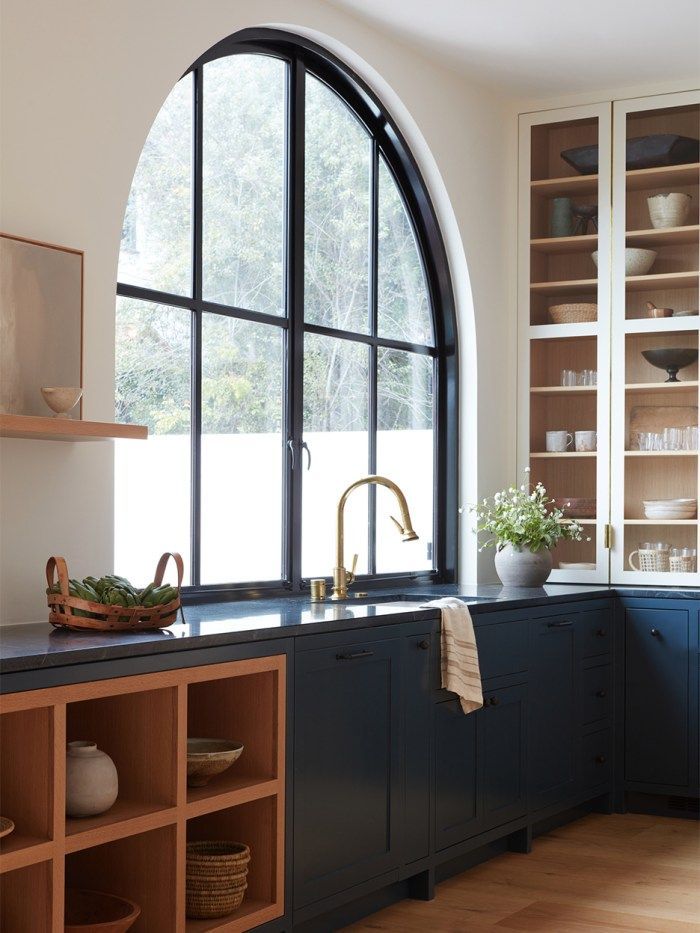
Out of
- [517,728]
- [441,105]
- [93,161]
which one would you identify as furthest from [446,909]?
[441,105]

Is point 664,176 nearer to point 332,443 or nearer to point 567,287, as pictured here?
point 567,287

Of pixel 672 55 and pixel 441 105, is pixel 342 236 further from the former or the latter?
pixel 672 55

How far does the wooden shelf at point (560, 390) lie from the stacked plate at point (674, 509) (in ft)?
1.86

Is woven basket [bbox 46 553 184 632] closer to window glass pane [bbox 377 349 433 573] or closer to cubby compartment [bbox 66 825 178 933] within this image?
cubby compartment [bbox 66 825 178 933]

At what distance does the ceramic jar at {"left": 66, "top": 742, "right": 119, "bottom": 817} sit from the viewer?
256cm

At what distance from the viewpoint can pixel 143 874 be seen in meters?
2.74

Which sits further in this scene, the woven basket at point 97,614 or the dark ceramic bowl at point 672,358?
the dark ceramic bowl at point 672,358

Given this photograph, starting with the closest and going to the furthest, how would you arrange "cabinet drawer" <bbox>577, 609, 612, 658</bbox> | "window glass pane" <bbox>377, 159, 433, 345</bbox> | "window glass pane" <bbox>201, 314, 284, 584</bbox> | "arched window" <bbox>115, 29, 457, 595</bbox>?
"arched window" <bbox>115, 29, 457, 595</bbox> → "window glass pane" <bbox>201, 314, 284, 584</bbox> → "cabinet drawer" <bbox>577, 609, 612, 658</bbox> → "window glass pane" <bbox>377, 159, 433, 345</bbox>

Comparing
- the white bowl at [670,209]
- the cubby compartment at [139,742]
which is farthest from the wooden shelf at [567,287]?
the cubby compartment at [139,742]

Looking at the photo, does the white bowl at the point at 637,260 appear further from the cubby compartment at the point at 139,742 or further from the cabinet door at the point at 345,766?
the cubby compartment at the point at 139,742

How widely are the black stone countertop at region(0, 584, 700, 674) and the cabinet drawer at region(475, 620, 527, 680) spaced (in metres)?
0.07

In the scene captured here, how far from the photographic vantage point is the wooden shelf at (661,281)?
5109mm

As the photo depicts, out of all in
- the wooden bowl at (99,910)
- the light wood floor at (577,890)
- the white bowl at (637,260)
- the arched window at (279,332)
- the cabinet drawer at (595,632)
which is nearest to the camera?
the wooden bowl at (99,910)

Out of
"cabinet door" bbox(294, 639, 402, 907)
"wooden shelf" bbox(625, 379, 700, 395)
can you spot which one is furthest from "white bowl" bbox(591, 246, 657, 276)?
"cabinet door" bbox(294, 639, 402, 907)
